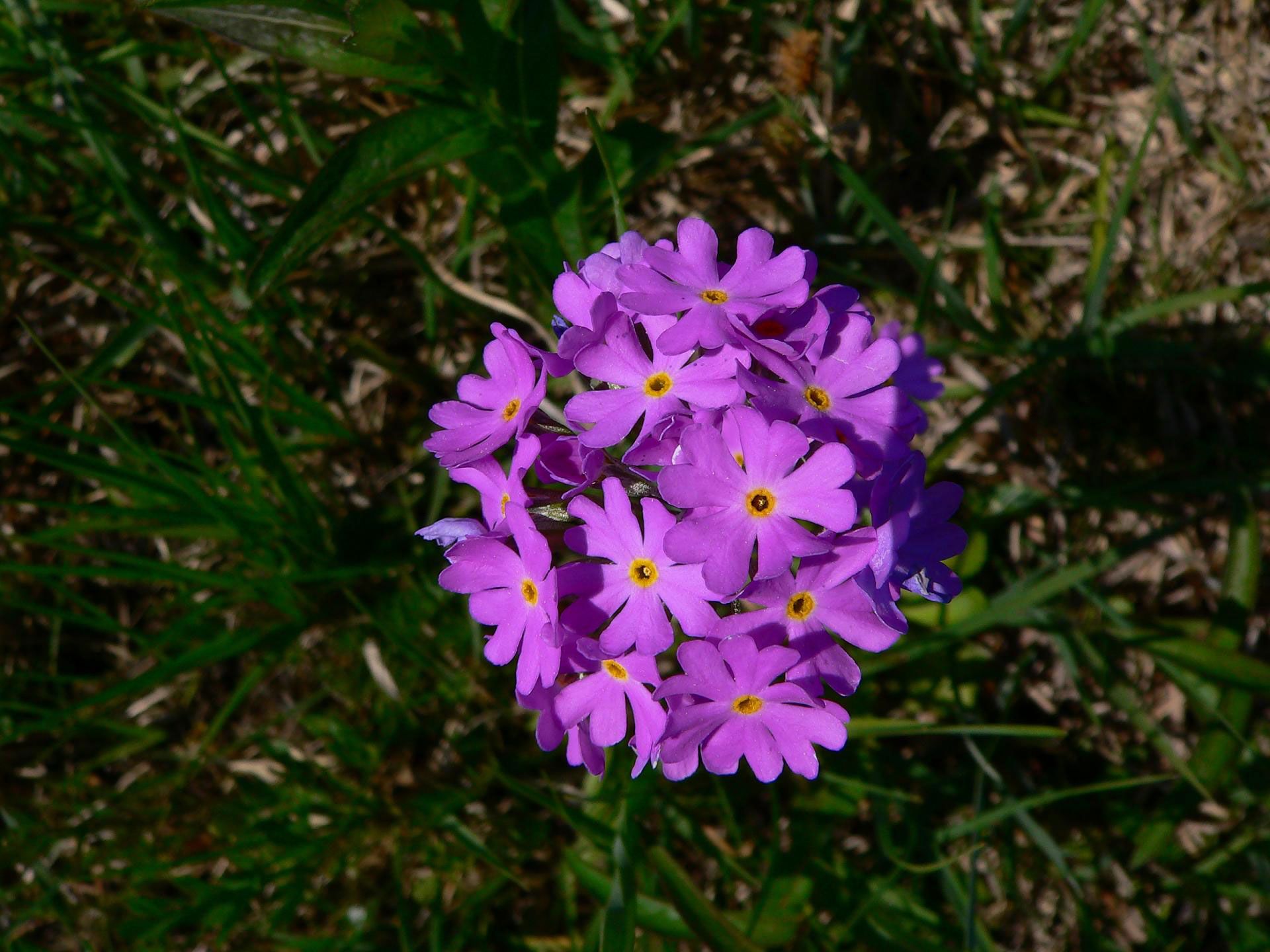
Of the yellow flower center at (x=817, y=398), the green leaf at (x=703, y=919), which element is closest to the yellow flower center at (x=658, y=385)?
the yellow flower center at (x=817, y=398)

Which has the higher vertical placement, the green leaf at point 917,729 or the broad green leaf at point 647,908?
the green leaf at point 917,729

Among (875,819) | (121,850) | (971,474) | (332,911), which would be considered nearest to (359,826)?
(332,911)

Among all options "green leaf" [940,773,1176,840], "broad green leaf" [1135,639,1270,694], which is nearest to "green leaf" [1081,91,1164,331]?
"broad green leaf" [1135,639,1270,694]

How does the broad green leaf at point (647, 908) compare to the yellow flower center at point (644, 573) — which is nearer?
the yellow flower center at point (644, 573)

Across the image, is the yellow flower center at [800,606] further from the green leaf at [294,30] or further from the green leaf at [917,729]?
the green leaf at [294,30]

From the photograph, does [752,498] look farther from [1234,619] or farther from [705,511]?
[1234,619]

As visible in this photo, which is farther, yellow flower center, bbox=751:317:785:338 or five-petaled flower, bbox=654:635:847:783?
yellow flower center, bbox=751:317:785:338

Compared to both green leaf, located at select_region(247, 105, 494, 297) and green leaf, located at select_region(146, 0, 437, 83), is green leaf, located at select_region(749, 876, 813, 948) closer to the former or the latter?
green leaf, located at select_region(247, 105, 494, 297)

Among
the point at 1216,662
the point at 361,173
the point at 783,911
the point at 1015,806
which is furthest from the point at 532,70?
the point at 1216,662
